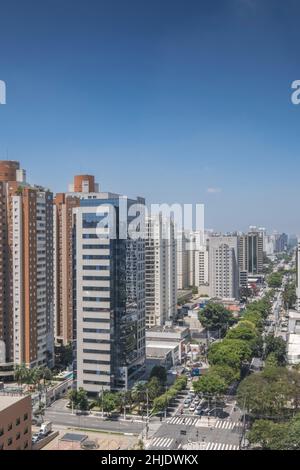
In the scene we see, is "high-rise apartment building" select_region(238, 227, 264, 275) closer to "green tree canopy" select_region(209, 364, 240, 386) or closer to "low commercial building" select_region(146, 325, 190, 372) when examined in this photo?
"low commercial building" select_region(146, 325, 190, 372)

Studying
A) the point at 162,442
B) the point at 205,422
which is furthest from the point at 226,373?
the point at 162,442

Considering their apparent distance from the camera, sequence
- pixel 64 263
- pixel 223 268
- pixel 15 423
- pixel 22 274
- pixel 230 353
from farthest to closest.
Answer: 1. pixel 223 268
2. pixel 64 263
3. pixel 22 274
4. pixel 230 353
5. pixel 15 423

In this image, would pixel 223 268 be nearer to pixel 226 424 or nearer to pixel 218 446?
pixel 226 424

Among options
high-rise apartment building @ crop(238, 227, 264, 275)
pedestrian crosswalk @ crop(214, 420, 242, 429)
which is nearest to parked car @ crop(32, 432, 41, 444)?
pedestrian crosswalk @ crop(214, 420, 242, 429)

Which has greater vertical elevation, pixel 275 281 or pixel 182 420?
pixel 275 281

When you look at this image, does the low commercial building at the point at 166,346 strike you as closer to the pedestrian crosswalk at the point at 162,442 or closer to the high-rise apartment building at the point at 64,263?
the high-rise apartment building at the point at 64,263

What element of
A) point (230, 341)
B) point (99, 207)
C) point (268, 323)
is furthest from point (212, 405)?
point (268, 323)

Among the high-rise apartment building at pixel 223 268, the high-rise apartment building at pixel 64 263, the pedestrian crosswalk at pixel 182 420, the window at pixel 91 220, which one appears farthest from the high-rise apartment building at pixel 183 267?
the pedestrian crosswalk at pixel 182 420

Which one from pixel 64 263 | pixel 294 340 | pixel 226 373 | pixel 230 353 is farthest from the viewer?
pixel 294 340
